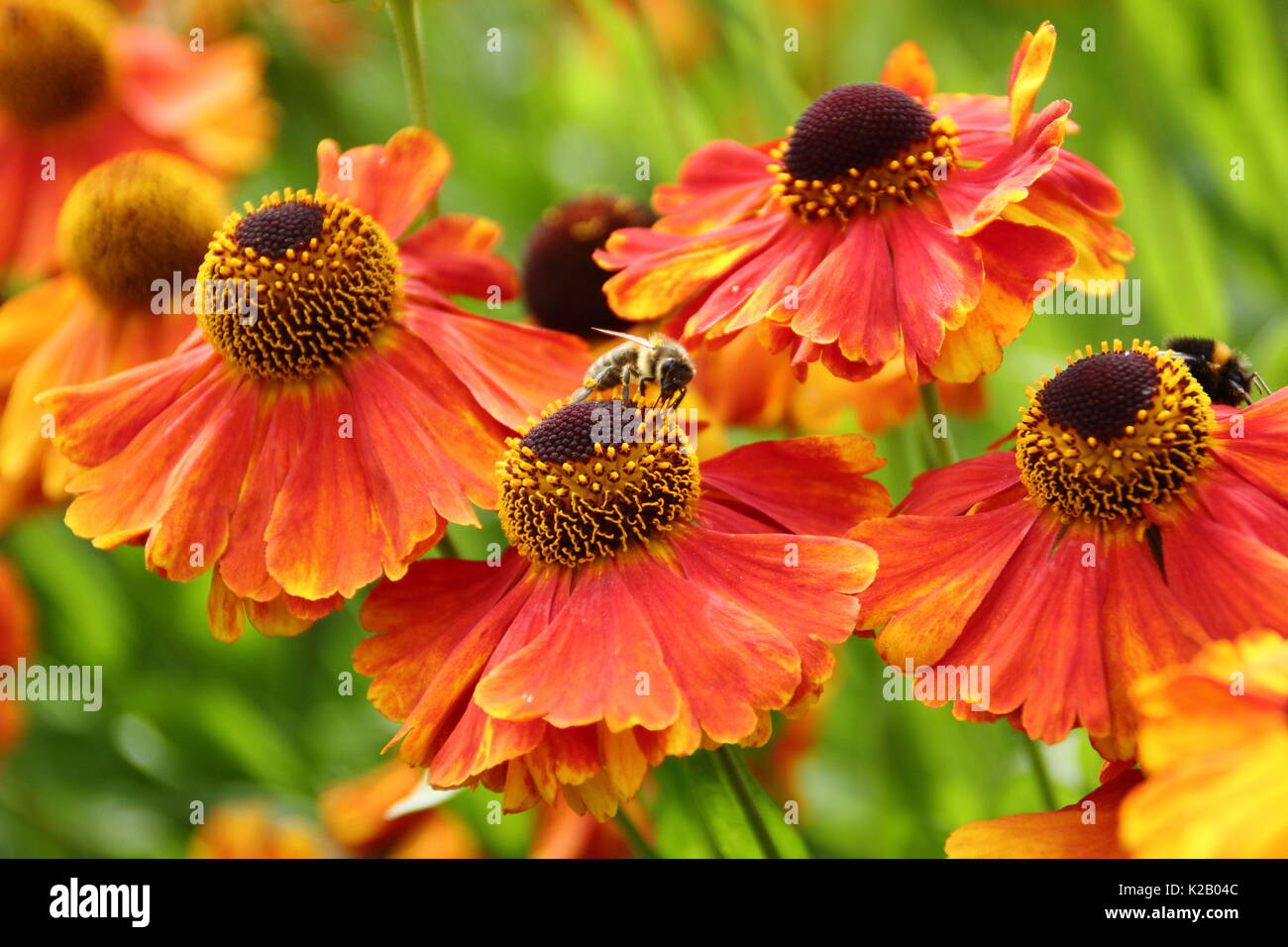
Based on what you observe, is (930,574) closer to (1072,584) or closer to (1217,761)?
(1072,584)

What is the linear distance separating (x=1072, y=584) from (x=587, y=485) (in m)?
0.26

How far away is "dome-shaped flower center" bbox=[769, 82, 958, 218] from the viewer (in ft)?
2.64

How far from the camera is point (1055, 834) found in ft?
1.94

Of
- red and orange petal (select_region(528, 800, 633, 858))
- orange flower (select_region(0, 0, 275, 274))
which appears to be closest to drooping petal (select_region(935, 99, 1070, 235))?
red and orange petal (select_region(528, 800, 633, 858))

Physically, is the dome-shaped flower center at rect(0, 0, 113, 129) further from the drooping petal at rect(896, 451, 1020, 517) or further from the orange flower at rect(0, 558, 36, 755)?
the drooping petal at rect(896, 451, 1020, 517)

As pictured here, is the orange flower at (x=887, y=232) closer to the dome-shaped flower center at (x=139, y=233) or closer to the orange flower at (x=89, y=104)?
the dome-shaped flower center at (x=139, y=233)

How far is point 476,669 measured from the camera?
70cm

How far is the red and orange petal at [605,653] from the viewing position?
621mm

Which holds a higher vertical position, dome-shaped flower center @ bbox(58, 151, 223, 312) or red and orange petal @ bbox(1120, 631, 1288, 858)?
dome-shaped flower center @ bbox(58, 151, 223, 312)

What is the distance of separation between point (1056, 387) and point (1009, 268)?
2.7 inches

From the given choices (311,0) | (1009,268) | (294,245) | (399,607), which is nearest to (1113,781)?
(1009,268)

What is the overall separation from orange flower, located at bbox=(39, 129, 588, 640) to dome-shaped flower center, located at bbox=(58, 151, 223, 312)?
246mm

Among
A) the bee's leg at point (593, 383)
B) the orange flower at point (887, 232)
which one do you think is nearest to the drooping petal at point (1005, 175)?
the orange flower at point (887, 232)

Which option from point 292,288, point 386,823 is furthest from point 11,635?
point 292,288
